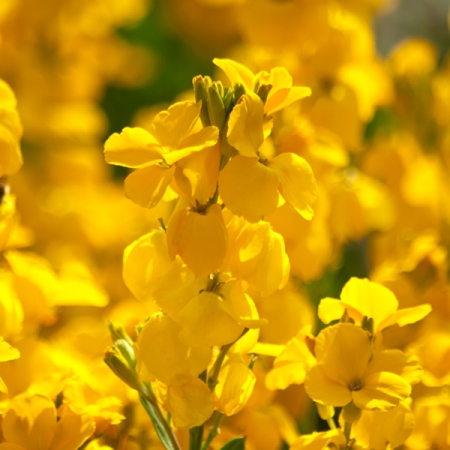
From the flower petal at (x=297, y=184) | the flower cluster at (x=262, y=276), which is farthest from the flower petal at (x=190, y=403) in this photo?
the flower petal at (x=297, y=184)

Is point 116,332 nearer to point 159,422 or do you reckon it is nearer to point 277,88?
point 159,422

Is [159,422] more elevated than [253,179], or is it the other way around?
[253,179]

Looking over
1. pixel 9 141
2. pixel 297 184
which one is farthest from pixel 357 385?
pixel 9 141

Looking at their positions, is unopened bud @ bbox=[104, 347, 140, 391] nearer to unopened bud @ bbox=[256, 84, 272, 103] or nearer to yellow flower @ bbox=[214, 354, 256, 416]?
yellow flower @ bbox=[214, 354, 256, 416]

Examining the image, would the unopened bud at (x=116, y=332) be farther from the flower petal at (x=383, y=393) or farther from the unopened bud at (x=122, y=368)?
the flower petal at (x=383, y=393)

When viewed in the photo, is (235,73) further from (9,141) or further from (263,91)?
(9,141)

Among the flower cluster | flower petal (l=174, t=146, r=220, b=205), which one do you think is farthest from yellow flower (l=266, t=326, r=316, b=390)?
flower petal (l=174, t=146, r=220, b=205)

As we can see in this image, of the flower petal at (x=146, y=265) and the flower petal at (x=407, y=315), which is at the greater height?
the flower petal at (x=146, y=265)
